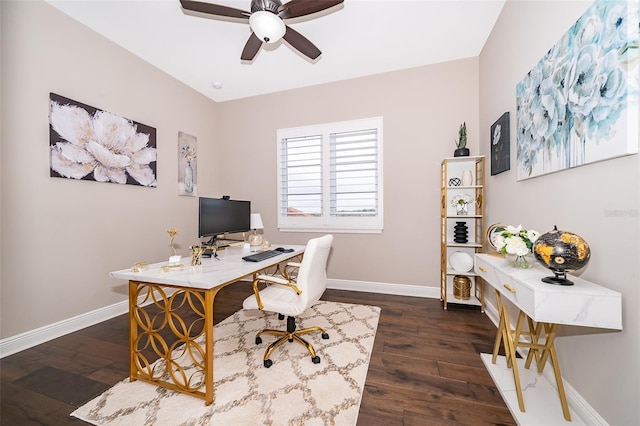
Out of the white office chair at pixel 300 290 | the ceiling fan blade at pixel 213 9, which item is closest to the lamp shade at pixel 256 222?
the white office chair at pixel 300 290

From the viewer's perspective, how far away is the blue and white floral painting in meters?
1.09

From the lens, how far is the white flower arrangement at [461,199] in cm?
301

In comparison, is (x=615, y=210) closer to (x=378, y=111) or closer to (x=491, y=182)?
(x=491, y=182)

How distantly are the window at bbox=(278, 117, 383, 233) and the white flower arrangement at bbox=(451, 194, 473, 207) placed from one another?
36.9 inches

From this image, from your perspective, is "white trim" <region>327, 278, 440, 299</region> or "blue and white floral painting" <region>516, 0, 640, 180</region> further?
"white trim" <region>327, 278, 440, 299</region>

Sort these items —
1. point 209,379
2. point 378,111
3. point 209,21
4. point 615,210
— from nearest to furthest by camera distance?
1. point 615,210
2. point 209,379
3. point 209,21
4. point 378,111

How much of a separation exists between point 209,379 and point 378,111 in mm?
3541

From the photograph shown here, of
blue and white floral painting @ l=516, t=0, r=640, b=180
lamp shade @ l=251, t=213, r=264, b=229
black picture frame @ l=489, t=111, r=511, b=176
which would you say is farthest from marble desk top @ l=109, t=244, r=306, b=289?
black picture frame @ l=489, t=111, r=511, b=176

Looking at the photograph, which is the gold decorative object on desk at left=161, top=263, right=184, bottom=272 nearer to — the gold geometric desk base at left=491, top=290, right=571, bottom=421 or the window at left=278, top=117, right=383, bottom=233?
the window at left=278, top=117, right=383, bottom=233

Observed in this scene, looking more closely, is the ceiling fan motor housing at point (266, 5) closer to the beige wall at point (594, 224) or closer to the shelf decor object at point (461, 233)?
the beige wall at point (594, 224)

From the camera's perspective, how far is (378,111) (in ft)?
11.4

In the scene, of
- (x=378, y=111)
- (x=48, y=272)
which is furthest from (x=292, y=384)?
(x=378, y=111)

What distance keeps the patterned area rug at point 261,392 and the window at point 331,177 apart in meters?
1.75

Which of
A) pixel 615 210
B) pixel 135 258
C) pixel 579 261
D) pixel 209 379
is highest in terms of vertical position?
pixel 615 210
